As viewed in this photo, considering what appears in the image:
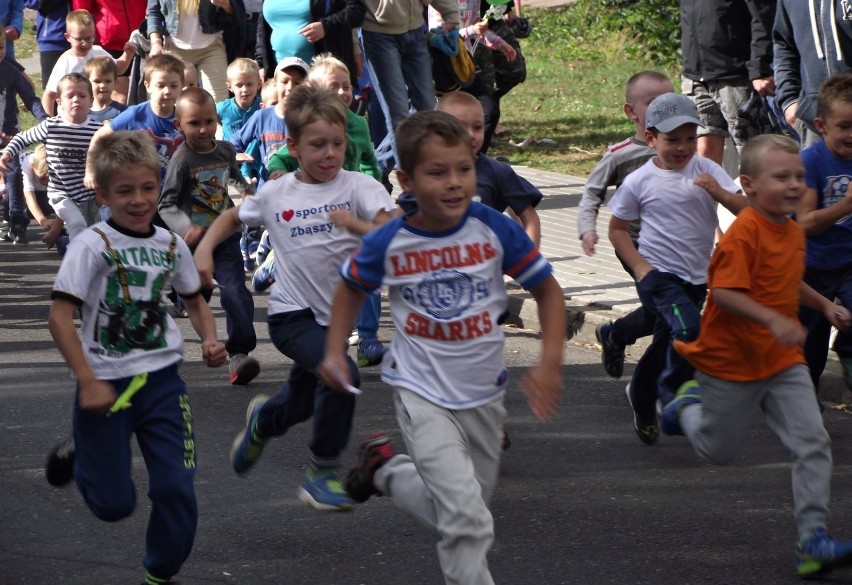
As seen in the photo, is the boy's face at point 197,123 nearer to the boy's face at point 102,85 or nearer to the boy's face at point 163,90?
the boy's face at point 163,90

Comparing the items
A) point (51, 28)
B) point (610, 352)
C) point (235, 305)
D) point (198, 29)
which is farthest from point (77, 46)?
point (610, 352)

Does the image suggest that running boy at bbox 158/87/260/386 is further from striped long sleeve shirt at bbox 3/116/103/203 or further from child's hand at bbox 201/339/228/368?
child's hand at bbox 201/339/228/368

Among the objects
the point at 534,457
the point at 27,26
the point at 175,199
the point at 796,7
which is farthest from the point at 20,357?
the point at 27,26

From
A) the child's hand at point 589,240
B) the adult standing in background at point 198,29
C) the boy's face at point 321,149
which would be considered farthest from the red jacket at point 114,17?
the boy's face at point 321,149

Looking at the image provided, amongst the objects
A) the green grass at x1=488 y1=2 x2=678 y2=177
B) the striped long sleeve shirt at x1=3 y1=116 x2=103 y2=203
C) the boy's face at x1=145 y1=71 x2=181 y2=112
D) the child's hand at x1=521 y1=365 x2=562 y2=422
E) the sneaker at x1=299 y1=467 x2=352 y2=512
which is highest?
the child's hand at x1=521 y1=365 x2=562 y2=422

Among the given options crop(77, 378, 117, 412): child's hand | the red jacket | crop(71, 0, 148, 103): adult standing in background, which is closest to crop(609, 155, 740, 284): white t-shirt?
Answer: crop(77, 378, 117, 412): child's hand

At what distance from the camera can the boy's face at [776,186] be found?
5.46 m

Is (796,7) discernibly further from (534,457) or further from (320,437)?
(320,437)

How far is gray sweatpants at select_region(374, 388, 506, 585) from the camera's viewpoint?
4.46 m

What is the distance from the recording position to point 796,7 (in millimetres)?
8508

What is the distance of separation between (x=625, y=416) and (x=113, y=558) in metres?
2.95

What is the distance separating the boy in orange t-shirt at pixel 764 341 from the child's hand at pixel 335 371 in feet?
4.64

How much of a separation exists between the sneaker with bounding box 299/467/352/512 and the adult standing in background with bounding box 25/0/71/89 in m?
10.1

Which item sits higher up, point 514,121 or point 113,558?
point 113,558
